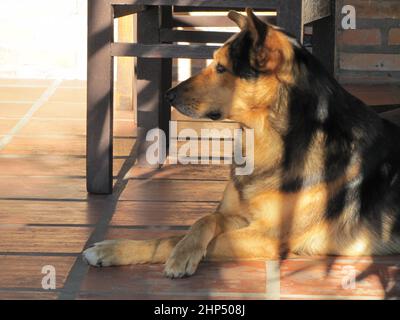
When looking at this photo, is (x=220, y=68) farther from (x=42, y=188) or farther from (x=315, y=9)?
(x=42, y=188)

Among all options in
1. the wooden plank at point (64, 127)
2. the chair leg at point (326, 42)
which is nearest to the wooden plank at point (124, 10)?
the chair leg at point (326, 42)

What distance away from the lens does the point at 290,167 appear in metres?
3.20

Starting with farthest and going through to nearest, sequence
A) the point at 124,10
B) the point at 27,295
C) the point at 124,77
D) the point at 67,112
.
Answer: the point at 124,77 < the point at 67,112 < the point at 124,10 < the point at 27,295

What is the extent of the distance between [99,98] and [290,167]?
1.01 m

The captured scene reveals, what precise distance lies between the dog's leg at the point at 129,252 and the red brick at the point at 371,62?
12.8 ft

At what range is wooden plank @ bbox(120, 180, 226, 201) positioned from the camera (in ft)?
12.9

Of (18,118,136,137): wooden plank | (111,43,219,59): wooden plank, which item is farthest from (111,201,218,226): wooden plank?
(18,118,136,137): wooden plank

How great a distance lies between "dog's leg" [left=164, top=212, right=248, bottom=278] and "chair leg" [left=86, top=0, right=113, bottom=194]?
0.82 meters

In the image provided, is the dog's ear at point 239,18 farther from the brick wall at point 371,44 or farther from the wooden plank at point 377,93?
the brick wall at point 371,44

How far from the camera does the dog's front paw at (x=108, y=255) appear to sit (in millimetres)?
3033

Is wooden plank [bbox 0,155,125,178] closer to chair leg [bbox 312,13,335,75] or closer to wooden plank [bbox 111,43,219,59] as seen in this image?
wooden plank [bbox 111,43,219,59]

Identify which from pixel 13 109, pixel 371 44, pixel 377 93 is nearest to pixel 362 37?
pixel 371 44

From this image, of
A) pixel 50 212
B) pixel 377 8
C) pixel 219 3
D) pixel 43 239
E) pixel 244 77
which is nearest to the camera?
pixel 244 77
